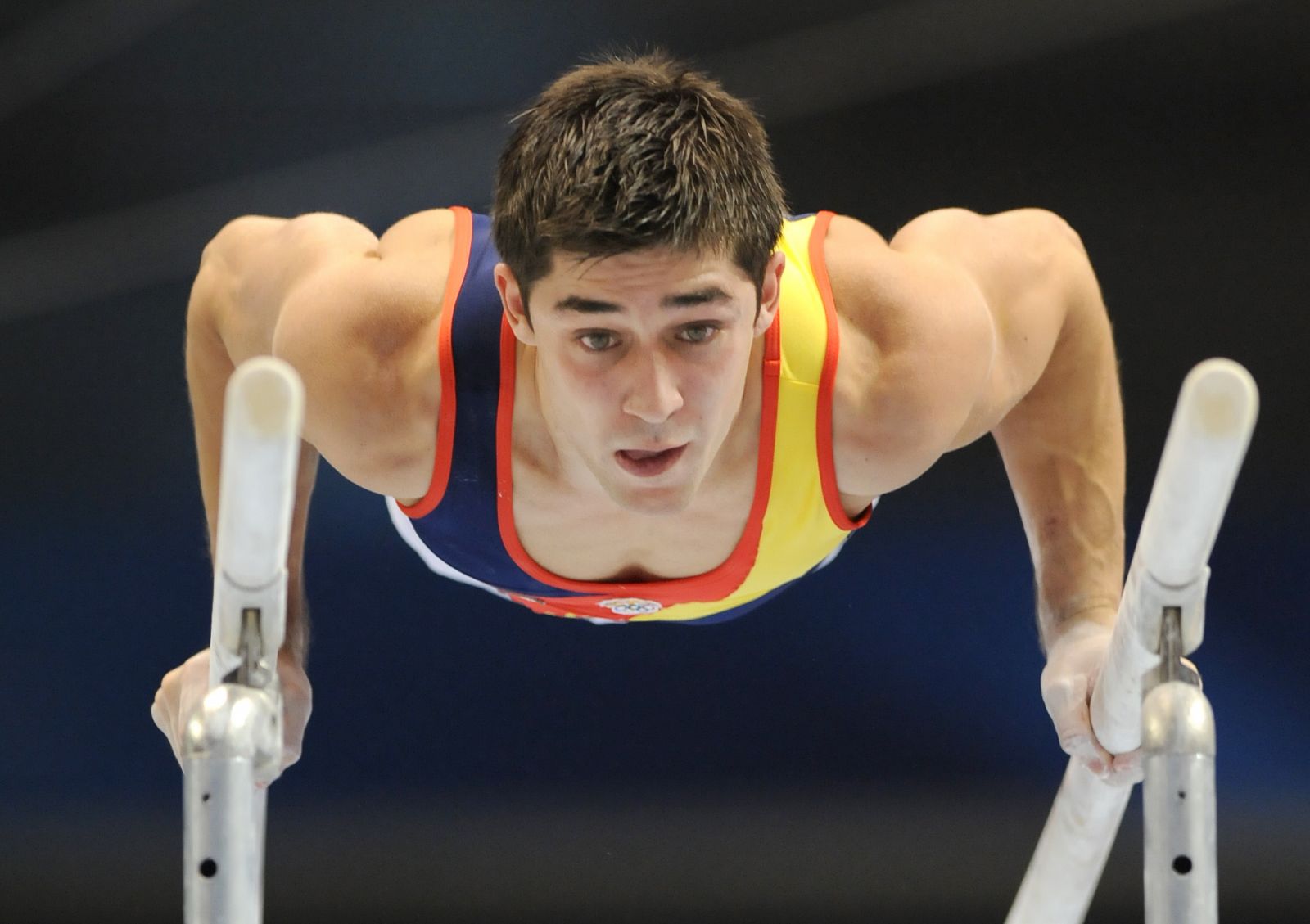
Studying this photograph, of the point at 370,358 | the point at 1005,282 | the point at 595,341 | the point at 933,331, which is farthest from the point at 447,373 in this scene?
the point at 1005,282

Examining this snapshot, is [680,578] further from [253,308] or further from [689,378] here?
[253,308]

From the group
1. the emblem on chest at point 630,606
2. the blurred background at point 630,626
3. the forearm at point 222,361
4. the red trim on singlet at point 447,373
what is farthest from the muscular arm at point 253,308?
the blurred background at point 630,626

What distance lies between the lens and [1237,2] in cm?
283

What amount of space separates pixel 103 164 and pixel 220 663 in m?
1.92

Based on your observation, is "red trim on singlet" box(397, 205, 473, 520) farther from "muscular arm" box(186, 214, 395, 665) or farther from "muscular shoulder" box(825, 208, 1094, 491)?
"muscular shoulder" box(825, 208, 1094, 491)

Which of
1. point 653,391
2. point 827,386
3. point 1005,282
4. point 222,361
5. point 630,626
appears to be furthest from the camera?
point 630,626

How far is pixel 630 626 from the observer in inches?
122

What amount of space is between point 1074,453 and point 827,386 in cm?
39

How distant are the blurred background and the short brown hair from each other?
1.31 metres

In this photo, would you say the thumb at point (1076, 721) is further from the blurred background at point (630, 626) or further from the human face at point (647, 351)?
the blurred background at point (630, 626)

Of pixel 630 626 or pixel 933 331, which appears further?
pixel 630 626

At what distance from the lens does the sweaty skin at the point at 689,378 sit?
56.7 inches

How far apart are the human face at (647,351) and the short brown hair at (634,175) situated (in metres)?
0.02

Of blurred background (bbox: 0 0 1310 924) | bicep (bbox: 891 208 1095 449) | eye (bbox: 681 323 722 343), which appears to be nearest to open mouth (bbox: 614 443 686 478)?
eye (bbox: 681 323 722 343)
